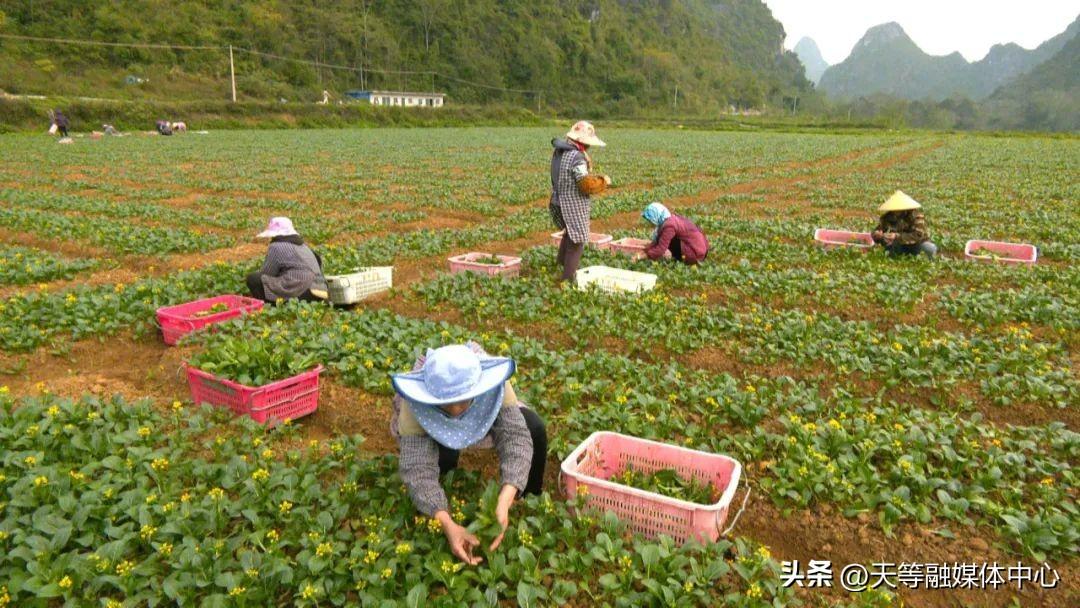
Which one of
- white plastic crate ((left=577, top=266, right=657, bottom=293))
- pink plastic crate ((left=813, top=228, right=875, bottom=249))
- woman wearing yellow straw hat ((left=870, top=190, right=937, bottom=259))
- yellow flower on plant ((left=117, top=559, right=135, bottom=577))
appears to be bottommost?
yellow flower on plant ((left=117, top=559, right=135, bottom=577))

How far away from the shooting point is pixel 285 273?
7473 millimetres

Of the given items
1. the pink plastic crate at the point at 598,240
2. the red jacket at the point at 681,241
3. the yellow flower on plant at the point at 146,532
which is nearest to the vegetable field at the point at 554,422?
the yellow flower on plant at the point at 146,532

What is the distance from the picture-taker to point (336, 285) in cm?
776

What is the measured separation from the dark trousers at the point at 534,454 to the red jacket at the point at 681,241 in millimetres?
5902

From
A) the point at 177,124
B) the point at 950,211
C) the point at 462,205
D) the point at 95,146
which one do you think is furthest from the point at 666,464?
the point at 177,124

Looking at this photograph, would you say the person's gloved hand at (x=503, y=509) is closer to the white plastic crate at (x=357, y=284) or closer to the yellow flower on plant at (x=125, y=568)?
the yellow flower on plant at (x=125, y=568)

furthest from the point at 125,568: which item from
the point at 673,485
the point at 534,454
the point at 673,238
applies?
the point at 673,238

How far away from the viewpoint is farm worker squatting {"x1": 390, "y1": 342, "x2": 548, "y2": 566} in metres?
3.15

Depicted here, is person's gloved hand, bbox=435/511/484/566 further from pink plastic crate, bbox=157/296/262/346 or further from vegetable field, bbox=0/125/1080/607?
pink plastic crate, bbox=157/296/262/346

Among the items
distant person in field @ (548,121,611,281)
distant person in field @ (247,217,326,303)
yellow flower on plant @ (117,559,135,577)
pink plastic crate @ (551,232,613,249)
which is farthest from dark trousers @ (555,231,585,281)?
yellow flower on plant @ (117,559,135,577)

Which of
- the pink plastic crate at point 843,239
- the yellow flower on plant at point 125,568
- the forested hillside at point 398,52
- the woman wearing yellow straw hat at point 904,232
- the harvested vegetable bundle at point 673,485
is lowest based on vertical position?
the yellow flower on plant at point 125,568

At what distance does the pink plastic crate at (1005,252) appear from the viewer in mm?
9682

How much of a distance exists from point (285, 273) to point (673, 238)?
5.24 metres

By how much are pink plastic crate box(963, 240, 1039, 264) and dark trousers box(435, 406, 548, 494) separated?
8848 millimetres
